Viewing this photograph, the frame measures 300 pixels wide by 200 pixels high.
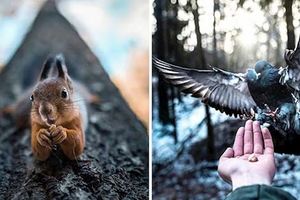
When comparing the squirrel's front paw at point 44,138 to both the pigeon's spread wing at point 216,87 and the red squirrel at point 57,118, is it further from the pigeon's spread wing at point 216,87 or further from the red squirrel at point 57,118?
the pigeon's spread wing at point 216,87

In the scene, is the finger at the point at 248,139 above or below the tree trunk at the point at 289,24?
below

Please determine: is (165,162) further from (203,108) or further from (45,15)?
(45,15)

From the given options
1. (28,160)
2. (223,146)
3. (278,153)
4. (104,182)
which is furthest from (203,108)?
(28,160)

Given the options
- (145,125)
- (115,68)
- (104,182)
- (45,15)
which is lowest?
(104,182)

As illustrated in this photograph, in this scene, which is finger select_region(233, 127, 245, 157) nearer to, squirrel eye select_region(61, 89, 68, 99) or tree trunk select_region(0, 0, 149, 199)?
tree trunk select_region(0, 0, 149, 199)

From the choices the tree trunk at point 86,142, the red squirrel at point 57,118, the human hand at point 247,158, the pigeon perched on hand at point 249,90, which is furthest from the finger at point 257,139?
the red squirrel at point 57,118

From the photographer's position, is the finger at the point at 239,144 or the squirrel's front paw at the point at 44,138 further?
the squirrel's front paw at the point at 44,138
